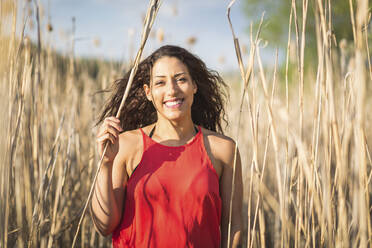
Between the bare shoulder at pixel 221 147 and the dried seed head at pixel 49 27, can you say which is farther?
the dried seed head at pixel 49 27

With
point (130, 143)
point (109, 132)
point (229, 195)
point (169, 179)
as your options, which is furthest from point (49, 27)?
point (229, 195)

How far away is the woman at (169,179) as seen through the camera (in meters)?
1.30

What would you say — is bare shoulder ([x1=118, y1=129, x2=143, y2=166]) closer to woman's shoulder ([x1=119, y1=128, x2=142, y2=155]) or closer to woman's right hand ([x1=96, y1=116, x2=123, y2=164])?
woman's shoulder ([x1=119, y1=128, x2=142, y2=155])

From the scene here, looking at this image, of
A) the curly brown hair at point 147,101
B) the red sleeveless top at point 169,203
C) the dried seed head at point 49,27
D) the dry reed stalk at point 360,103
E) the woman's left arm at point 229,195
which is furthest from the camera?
the dried seed head at point 49,27

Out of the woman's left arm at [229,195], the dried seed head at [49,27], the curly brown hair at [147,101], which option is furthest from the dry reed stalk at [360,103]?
the dried seed head at [49,27]

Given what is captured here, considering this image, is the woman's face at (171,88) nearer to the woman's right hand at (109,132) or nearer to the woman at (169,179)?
the woman at (169,179)

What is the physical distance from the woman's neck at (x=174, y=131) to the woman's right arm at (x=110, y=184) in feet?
0.60

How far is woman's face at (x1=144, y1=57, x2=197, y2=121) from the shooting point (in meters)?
1.36

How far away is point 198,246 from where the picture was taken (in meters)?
1.32

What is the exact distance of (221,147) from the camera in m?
1.44

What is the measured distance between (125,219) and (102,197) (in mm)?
158

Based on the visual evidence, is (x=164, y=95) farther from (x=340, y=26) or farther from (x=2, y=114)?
(x=340, y=26)

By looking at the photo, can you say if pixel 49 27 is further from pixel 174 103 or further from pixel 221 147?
pixel 221 147

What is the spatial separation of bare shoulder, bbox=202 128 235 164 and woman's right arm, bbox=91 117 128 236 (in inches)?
14.9
